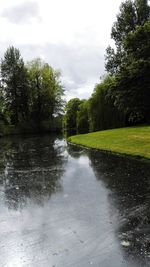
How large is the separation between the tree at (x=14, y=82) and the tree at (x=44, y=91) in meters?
1.47

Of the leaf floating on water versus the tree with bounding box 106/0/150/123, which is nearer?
the leaf floating on water

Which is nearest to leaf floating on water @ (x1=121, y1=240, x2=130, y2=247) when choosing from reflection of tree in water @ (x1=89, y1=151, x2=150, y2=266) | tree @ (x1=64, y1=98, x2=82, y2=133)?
reflection of tree in water @ (x1=89, y1=151, x2=150, y2=266)

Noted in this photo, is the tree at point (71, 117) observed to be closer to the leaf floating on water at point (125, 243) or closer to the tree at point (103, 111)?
→ the tree at point (103, 111)

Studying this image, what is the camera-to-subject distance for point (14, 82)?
198ft

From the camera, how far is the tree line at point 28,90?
197ft

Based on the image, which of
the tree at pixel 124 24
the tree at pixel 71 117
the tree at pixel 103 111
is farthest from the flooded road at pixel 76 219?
the tree at pixel 71 117

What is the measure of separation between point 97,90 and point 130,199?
28381mm

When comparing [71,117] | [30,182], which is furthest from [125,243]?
[71,117]

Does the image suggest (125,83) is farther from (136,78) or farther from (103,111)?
(103,111)

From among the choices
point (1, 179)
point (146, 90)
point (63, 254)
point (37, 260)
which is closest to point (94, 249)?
point (63, 254)

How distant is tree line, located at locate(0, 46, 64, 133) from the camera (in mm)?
60125

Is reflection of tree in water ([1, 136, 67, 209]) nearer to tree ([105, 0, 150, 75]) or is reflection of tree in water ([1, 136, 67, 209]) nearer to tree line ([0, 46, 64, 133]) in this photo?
tree ([105, 0, 150, 75])

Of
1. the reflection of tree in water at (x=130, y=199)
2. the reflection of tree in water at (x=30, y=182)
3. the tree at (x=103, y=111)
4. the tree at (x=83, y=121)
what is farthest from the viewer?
the tree at (x=83, y=121)

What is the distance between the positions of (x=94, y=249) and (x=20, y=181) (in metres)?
6.55
